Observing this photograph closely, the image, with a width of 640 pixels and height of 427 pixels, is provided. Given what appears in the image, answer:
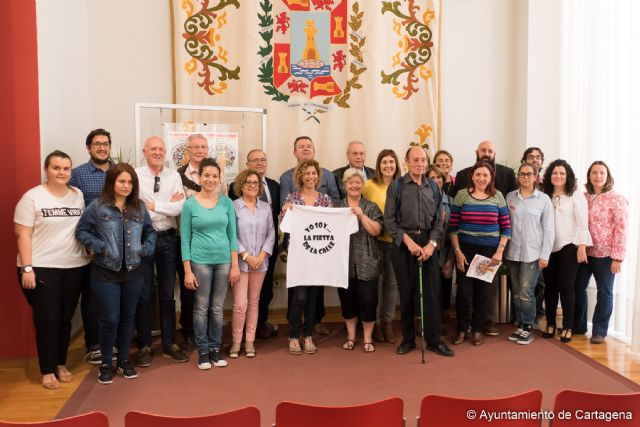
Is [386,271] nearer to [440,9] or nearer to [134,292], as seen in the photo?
[134,292]

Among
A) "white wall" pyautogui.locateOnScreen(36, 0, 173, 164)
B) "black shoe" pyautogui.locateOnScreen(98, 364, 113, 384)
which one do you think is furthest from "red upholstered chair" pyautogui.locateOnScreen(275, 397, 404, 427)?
"white wall" pyautogui.locateOnScreen(36, 0, 173, 164)

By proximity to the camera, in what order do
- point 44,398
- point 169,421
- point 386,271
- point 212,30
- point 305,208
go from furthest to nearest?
point 212,30, point 386,271, point 305,208, point 44,398, point 169,421

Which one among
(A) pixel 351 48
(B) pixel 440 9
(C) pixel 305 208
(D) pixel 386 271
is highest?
(B) pixel 440 9

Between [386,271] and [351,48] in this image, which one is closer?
[386,271]

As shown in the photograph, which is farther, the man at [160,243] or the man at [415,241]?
the man at [415,241]

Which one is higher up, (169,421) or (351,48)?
(351,48)

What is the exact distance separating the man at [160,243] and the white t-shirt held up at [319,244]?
889 mm

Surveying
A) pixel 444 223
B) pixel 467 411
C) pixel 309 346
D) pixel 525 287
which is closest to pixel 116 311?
pixel 309 346

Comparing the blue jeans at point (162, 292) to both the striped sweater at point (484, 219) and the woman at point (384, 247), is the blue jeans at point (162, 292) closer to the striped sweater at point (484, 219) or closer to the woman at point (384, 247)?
the woman at point (384, 247)

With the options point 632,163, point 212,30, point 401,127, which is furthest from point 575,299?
point 212,30

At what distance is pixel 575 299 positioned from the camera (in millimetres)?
4672

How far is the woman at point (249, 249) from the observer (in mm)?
4055

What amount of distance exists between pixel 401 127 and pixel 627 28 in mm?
2329

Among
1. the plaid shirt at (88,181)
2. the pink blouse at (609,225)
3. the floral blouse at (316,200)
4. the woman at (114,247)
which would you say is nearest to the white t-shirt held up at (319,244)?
the floral blouse at (316,200)
